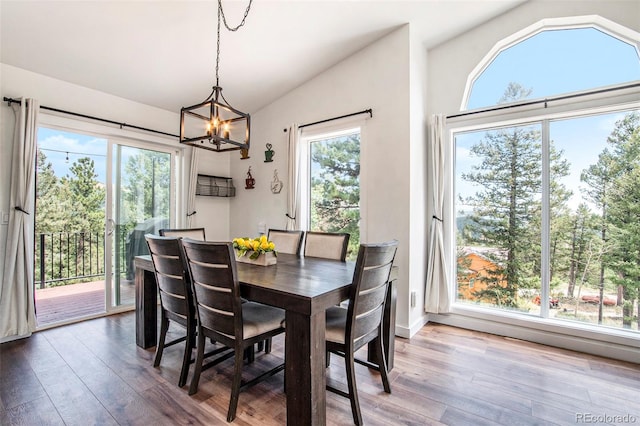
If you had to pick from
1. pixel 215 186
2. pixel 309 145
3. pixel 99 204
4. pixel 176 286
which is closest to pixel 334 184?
pixel 309 145

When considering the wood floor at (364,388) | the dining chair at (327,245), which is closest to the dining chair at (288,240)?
the dining chair at (327,245)

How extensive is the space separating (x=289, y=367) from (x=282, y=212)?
268 centimetres

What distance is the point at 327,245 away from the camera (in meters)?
2.82

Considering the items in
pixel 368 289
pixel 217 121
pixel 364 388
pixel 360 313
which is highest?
pixel 217 121

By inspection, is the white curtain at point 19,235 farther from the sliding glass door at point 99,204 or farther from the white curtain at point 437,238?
the white curtain at point 437,238

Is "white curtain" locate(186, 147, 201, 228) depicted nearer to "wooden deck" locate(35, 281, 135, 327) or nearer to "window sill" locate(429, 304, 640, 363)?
"wooden deck" locate(35, 281, 135, 327)

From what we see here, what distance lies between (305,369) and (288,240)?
5.50 feet

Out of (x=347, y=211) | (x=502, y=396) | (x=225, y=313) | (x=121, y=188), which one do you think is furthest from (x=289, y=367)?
(x=121, y=188)

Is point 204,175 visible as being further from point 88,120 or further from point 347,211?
point 347,211

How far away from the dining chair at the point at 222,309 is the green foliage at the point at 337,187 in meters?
1.83

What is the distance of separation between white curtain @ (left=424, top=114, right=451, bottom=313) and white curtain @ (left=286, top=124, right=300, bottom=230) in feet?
5.26

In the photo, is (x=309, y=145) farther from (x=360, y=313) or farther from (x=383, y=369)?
(x=383, y=369)

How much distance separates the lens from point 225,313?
5.90 ft

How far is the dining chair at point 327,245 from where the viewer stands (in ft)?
8.90
